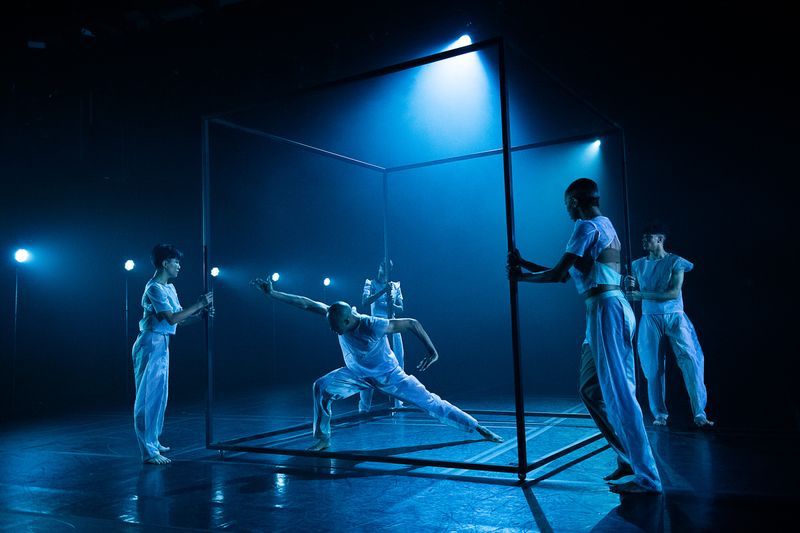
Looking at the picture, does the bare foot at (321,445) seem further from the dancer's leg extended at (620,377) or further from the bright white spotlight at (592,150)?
the bright white spotlight at (592,150)

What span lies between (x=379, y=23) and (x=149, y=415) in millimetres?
4650

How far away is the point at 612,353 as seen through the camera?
3559mm

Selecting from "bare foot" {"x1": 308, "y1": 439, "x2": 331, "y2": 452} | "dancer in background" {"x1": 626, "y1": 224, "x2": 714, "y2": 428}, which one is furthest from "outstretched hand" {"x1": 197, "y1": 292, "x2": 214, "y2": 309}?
"dancer in background" {"x1": 626, "y1": 224, "x2": 714, "y2": 428}

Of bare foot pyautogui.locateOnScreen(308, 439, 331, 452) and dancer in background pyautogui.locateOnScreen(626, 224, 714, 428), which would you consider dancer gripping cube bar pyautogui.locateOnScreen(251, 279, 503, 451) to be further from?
dancer in background pyautogui.locateOnScreen(626, 224, 714, 428)

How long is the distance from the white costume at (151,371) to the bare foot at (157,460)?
1.1 inches

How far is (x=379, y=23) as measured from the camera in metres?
6.95

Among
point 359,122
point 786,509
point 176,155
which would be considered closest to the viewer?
point 786,509

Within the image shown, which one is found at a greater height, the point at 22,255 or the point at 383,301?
the point at 22,255

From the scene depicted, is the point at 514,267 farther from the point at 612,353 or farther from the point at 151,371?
the point at 151,371

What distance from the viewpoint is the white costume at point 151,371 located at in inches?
197

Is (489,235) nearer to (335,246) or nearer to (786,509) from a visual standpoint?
(335,246)

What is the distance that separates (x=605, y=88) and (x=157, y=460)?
6.27 m

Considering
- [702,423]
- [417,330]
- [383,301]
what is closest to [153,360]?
[417,330]

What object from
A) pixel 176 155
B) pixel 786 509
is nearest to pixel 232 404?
pixel 176 155
